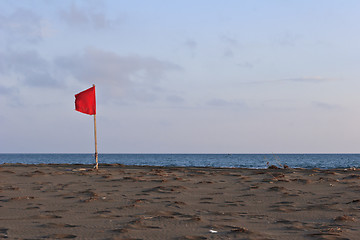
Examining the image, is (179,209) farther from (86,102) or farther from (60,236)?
(86,102)

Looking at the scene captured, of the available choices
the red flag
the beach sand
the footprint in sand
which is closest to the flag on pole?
the red flag

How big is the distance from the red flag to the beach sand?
19.0 feet

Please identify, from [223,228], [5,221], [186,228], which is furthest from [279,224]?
[5,221]

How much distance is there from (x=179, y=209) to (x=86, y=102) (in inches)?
458

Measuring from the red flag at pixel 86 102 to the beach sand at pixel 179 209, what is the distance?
5.80 metres

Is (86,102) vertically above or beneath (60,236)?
above

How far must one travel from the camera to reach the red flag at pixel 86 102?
18469 millimetres

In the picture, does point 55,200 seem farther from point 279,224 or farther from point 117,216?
point 279,224

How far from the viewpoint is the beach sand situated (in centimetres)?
593

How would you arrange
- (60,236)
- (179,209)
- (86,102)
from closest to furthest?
(60,236) → (179,209) → (86,102)

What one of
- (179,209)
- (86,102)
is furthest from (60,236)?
(86,102)

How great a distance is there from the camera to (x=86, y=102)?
60.6ft

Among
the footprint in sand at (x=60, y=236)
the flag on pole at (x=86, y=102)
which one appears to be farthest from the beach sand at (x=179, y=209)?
the flag on pole at (x=86, y=102)

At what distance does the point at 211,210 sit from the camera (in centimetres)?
806
